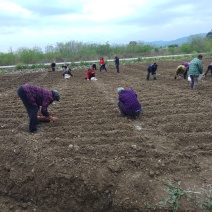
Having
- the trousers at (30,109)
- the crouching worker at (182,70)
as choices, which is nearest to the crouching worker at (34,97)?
the trousers at (30,109)

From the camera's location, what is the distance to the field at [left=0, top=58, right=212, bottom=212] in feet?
12.5

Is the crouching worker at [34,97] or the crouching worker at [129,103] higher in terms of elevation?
the crouching worker at [34,97]

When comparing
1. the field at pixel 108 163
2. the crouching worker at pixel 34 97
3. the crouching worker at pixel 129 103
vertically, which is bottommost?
the field at pixel 108 163

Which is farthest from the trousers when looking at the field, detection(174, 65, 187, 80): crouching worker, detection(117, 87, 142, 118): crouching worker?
detection(174, 65, 187, 80): crouching worker

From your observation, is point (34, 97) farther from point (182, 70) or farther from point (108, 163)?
point (182, 70)

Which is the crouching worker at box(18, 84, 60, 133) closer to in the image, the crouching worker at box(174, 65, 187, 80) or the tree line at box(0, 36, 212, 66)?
the crouching worker at box(174, 65, 187, 80)

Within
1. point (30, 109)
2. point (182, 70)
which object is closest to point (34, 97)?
point (30, 109)

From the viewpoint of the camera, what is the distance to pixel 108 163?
4.39m

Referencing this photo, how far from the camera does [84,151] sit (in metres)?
4.86

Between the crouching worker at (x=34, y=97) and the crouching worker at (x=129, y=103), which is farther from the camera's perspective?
the crouching worker at (x=129, y=103)

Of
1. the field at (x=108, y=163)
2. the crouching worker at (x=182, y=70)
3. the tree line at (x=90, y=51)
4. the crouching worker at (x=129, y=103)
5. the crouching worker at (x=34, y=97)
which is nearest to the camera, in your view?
the field at (x=108, y=163)

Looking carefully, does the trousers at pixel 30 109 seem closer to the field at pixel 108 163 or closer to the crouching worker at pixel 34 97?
the crouching worker at pixel 34 97

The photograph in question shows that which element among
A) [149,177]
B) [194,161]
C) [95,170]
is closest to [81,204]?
[95,170]

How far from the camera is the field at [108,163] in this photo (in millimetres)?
3820
